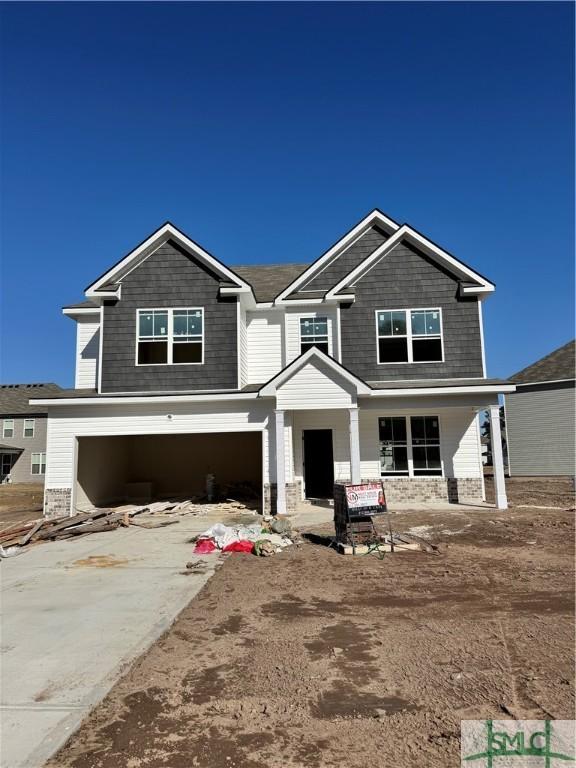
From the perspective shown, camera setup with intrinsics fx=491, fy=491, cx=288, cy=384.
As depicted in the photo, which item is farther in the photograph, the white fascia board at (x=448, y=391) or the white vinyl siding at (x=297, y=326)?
the white vinyl siding at (x=297, y=326)

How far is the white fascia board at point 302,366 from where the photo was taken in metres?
13.9

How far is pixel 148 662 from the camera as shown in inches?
185

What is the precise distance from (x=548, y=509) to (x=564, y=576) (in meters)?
7.72

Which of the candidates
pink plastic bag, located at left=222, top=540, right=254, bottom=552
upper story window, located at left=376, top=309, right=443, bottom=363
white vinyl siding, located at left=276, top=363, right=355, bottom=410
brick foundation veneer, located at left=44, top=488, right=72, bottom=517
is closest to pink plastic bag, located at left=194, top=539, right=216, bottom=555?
pink plastic bag, located at left=222, top=540, right=254, bottom=552

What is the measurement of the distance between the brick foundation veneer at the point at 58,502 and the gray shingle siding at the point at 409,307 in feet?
30.6

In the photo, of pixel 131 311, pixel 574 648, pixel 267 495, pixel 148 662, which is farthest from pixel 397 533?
pixel 131 311

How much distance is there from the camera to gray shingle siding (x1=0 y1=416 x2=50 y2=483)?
38719mm

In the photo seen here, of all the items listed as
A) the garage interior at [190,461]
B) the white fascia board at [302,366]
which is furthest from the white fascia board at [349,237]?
the garage interior at [190,461]

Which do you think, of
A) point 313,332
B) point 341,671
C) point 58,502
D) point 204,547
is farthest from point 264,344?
point 341,671

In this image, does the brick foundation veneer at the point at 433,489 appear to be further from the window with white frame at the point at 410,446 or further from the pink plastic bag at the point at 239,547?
the pink plastic bag at the point at 239,547

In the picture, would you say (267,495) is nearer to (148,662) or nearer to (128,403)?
(128,403)

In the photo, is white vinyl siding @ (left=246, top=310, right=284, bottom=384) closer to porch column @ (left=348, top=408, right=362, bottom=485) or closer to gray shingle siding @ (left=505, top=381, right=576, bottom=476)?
porch column @ (left=348, top=408, right=362, bottom=485)

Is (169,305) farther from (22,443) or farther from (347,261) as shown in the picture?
(22,443)

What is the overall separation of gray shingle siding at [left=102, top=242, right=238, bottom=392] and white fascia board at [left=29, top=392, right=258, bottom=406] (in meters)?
0.64
